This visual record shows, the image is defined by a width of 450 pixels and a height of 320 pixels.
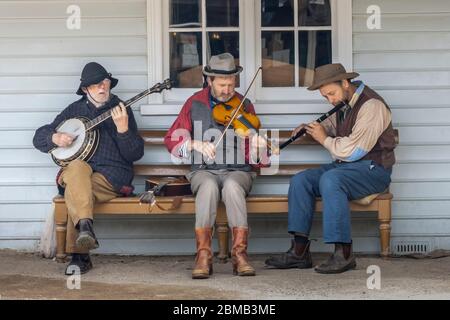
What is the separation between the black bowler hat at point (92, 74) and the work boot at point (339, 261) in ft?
6.00

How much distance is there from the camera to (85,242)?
21.7 feet

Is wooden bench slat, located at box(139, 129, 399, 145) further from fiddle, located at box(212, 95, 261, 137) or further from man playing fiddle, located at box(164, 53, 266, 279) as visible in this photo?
fiddle, located at box(212, 95, 261, 137)

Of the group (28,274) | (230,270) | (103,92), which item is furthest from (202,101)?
(28,274)

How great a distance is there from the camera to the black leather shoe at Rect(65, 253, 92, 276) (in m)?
6.88

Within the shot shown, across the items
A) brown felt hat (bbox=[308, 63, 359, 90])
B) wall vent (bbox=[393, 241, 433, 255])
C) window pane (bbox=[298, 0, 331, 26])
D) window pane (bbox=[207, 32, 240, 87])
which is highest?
window pane (bbox=[298, 0, 331, 26])

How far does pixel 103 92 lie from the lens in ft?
23.7

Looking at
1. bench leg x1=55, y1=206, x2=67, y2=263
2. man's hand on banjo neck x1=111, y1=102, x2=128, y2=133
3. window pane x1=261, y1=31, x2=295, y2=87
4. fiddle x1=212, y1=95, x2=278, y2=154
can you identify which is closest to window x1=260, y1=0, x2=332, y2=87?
window pane x1=261, y1=31, x2=295, y2=87

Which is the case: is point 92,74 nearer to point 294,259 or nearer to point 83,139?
point 83,139

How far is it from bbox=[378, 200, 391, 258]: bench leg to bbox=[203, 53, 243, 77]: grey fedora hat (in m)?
1.26

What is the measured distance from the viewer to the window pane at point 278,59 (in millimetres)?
7734

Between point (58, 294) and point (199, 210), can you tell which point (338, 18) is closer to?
point (199, 210)

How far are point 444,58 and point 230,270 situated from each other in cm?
211

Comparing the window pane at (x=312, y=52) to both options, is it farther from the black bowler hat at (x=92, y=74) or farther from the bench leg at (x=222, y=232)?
the black bowler hat at (x=92, y=74)

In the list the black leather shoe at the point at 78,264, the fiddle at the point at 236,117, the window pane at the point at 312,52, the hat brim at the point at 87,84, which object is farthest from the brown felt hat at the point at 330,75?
the black leather shoe at the point at 78,264
